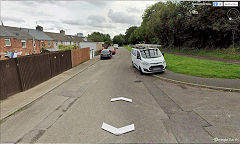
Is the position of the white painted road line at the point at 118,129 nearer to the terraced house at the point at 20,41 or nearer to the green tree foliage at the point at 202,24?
the green tree foliage at the point at 202,24

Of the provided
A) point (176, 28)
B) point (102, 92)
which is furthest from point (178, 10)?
point (102, 92)

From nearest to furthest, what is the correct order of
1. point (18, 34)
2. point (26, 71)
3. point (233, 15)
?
point (26, 71), point (233, 15), point (18, 34)

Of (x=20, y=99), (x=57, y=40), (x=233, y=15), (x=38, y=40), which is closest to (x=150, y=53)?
(x=20, y=99)

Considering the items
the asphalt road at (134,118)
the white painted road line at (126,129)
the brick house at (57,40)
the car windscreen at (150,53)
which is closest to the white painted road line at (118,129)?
the white painted road line at (126,129)

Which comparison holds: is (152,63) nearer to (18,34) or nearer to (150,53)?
(150,53)

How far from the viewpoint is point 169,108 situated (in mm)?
4586

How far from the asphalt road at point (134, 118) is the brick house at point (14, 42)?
2101 cm

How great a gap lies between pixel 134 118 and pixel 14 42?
30.5 meters

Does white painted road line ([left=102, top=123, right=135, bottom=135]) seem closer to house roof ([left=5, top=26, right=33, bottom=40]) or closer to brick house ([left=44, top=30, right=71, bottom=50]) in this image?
house roof ([left=5, top=26, right=33, bottom=40])

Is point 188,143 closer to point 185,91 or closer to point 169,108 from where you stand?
point 169,108

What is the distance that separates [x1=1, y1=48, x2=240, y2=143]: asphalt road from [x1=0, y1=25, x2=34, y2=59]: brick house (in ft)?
68.9

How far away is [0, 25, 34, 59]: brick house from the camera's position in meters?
23.4

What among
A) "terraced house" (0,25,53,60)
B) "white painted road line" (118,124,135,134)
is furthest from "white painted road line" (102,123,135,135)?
"terraced house" (0,25,53,60)

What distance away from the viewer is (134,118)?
403 cm
